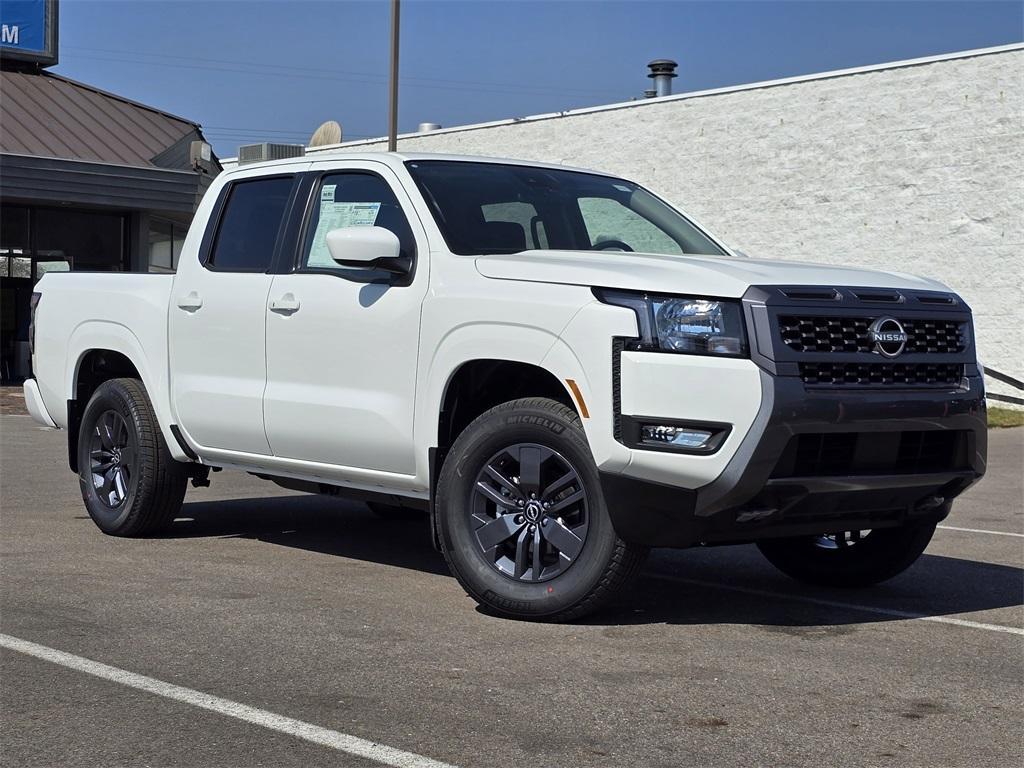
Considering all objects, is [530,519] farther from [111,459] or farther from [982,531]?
[982,531]

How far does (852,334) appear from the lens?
18.6 ft

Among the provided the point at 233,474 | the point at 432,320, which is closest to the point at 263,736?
the point at 432,320

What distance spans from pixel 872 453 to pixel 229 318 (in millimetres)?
3333

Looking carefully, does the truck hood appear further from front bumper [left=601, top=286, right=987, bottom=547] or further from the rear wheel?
the rear wheel

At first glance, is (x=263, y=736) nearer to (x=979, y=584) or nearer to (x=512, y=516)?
(x=512, y=516)

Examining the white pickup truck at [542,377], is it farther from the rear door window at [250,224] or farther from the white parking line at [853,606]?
the white parking line at [853,606]

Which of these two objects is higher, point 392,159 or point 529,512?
point 392,159

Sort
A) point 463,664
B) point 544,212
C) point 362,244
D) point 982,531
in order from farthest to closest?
point 982,531 → point 544,212 → point 362,244 → point 463,664

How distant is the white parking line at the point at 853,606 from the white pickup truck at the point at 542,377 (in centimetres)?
33

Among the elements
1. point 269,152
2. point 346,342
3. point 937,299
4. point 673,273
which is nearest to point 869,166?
point 269,152

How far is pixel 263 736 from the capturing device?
4184mm

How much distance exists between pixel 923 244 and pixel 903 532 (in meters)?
18.2

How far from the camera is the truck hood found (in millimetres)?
5508

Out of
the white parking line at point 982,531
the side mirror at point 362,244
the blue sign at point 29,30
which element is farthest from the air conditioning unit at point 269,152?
the blue sign at point 29,30
